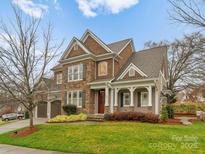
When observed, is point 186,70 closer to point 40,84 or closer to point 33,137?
point 40,84

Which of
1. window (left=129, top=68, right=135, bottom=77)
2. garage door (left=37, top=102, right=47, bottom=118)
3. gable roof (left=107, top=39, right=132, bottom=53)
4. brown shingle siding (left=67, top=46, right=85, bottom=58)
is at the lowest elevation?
garage door (left=37, top=102, right=47, bottom=118)

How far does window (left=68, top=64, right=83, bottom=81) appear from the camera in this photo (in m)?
21.5

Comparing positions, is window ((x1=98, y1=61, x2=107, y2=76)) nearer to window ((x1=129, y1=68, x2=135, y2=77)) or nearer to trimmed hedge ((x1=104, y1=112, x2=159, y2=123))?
window ((x1=129, y1=68, x2=135, y2=77))

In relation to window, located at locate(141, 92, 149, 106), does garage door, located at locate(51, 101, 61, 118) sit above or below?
below

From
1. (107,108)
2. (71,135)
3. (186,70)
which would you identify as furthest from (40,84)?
(186,70)

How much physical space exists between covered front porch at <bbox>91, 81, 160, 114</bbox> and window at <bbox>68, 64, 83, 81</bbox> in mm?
2109

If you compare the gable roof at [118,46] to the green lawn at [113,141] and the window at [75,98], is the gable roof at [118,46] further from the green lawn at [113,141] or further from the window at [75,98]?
the green lawn at [113,141]

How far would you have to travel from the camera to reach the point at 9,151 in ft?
31.0

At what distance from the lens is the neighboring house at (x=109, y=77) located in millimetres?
18188

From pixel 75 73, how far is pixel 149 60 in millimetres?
7876

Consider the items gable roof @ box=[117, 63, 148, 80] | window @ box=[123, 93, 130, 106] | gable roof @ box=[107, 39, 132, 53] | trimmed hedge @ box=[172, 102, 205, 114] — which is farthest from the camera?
trimmed hedge @ box=[172, 102, 205, 114]

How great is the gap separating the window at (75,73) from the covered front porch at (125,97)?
2.11 metres

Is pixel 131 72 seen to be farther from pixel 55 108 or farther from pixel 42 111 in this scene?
pixel 42 111

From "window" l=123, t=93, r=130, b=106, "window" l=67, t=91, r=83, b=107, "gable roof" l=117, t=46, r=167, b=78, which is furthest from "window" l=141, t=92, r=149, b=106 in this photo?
"window" l=67, t=91, r=83, b=107
